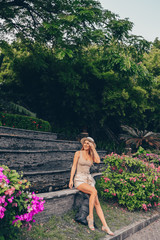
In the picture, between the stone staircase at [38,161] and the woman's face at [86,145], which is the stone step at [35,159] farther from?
the woman's face at [86,145]

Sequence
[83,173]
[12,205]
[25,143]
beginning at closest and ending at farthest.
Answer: [12,205], [83,173], [25,143]

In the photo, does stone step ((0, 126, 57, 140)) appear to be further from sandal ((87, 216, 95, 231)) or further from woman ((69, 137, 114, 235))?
sandal ((87, 216, 95, 231))

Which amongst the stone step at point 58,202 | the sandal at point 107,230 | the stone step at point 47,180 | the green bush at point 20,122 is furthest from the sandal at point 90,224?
the green bush at point 20,122

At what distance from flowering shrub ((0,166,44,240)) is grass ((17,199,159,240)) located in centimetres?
66

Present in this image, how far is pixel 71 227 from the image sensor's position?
4555mm

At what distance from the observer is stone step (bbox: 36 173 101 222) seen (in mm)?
4535

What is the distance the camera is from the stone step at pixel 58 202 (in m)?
4.54

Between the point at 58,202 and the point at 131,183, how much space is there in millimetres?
2591

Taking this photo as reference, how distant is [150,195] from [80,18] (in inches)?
269

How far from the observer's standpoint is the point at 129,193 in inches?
242

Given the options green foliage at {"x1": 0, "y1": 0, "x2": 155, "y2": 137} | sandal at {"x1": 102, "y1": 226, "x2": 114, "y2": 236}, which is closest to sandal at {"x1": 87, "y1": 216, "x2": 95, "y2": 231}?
sandal at {"x1": 102, "y1": 226, "x2": 114, "y2": 236}

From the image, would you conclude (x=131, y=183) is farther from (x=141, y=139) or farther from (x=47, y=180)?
(x=141, y=139)

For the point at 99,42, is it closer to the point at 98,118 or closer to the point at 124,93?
the point at 124,93

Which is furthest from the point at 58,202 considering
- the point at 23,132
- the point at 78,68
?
the point at 78,68
